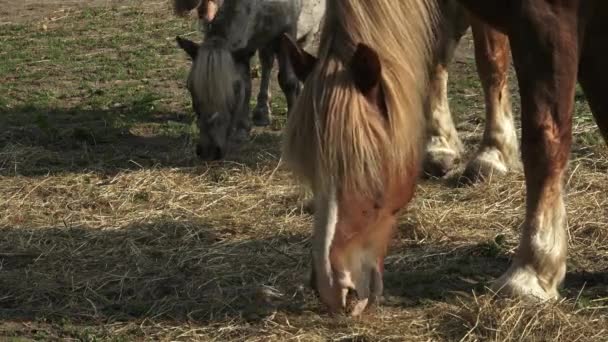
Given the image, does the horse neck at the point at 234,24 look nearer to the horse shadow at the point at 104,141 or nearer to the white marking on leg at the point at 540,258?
the horse shadow at the point at 104,141

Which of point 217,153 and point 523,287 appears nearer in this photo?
point 523,287

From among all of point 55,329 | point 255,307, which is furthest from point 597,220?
point 55,329

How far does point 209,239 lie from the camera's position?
5258 mm

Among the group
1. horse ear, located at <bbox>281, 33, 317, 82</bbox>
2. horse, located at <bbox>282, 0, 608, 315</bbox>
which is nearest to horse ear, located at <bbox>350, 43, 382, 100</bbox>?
horse, located at <bbox>282, 0, 608, 315</bbox>

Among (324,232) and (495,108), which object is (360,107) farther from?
(495,108)

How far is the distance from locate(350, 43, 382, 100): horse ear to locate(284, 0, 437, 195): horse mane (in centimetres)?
3

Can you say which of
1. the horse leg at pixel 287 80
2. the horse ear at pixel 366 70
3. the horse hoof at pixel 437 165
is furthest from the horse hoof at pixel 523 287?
the horse leg at pixel 287 80

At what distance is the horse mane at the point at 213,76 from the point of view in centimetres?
654

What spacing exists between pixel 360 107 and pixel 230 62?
295cm

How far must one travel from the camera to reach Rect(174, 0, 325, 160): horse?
6562 mm

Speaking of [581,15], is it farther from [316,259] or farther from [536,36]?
[316,259]

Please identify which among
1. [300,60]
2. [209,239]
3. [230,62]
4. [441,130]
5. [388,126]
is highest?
[300,60]

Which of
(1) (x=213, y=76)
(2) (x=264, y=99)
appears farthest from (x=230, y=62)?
(2) (x=264, y=99)

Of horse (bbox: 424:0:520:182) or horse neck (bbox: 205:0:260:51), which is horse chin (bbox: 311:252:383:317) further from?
horse neck (bbox: 205:0:260:51)
